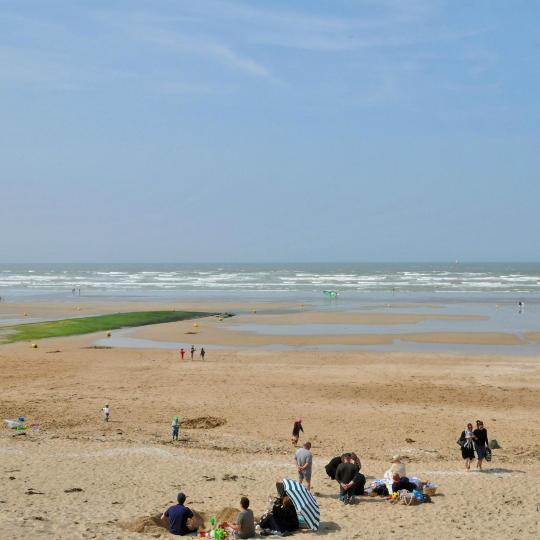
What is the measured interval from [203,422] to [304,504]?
915cm

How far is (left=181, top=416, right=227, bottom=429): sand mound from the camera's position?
2020cm

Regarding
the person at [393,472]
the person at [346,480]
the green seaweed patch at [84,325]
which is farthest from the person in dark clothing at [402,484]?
the green seaweed patch at [84,325]

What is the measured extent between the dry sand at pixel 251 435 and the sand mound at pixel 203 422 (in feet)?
0.22

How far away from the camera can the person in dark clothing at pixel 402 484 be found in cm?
1341

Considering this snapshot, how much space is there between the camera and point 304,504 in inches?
466

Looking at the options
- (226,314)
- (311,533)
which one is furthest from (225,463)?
(226,314)

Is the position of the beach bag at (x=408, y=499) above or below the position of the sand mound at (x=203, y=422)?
above

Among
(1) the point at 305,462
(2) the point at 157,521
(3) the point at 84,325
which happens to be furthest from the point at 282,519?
(3) the point at 84,325

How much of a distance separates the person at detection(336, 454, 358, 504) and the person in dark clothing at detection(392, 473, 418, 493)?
2.79 ft

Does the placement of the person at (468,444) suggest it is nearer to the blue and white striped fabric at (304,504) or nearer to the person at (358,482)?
the person at (358,482)

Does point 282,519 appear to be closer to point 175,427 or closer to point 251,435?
point 175,427

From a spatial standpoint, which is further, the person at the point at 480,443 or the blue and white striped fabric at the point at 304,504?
the person at the point at 480,443

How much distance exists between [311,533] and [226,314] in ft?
146

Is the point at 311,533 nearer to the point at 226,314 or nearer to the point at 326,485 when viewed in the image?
the point at 326,485
